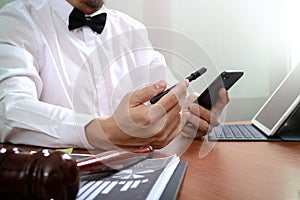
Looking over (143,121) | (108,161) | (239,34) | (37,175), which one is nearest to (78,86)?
(143,121)

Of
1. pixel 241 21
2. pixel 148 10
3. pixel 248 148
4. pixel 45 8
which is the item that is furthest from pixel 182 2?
pixel 248 148

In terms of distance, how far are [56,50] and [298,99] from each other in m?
0.75

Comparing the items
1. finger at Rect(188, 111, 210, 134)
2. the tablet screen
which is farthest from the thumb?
the tablet screen

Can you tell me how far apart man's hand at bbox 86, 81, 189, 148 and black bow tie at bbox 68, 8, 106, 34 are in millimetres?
568

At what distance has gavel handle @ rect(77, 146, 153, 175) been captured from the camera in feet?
1.21

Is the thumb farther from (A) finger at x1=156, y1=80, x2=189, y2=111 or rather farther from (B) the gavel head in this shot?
(B) the gavel head

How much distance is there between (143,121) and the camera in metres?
0.52

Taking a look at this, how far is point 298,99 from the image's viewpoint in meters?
0.73

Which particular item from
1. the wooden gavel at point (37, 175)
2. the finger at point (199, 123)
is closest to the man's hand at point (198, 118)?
the finger at point (199, 123)

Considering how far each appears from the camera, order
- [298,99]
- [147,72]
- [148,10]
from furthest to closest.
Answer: [148,10], [147,72], [298,99]

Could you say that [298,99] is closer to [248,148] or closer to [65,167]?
[248,148]

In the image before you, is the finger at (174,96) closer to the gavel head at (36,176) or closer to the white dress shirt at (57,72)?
the white dress shirt at (57,72)

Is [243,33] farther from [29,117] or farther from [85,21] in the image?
[29,117]

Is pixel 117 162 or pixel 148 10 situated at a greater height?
pixel 148 10
